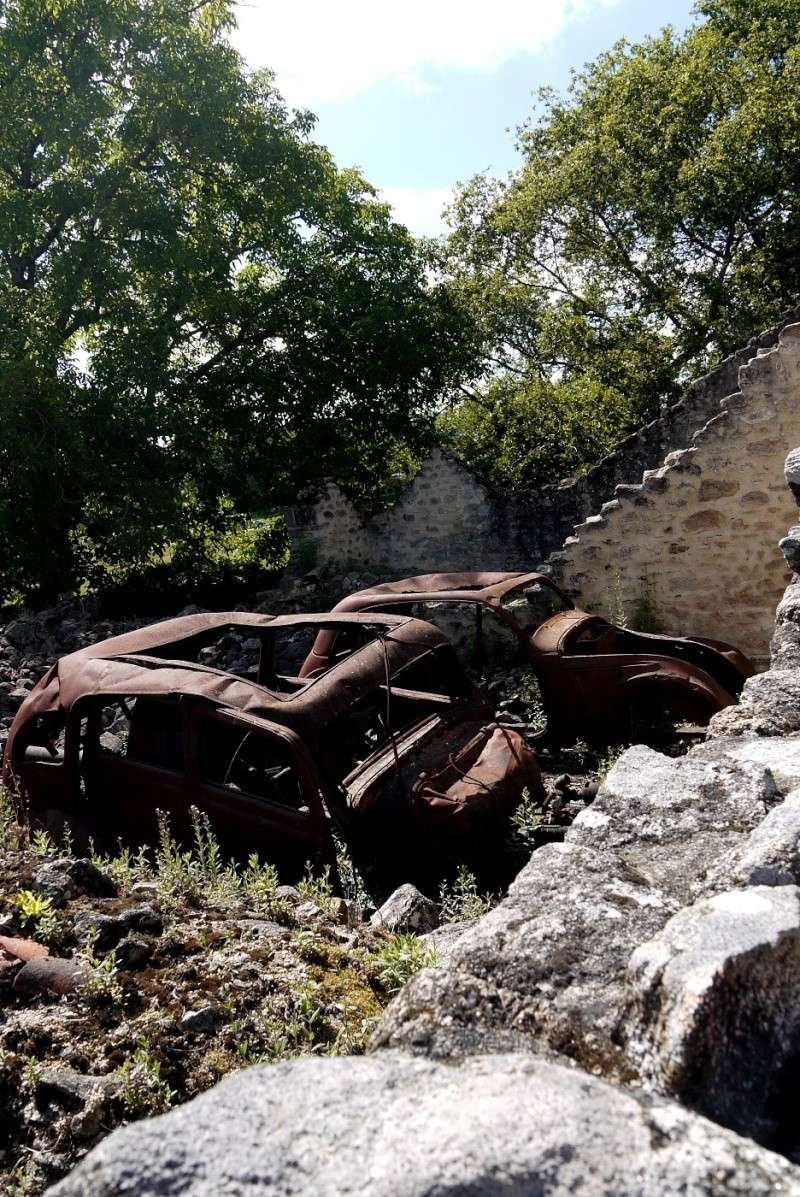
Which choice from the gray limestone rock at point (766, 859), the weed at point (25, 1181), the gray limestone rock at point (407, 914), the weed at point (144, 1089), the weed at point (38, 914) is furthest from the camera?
the gray limestone rock at point (407, 914)

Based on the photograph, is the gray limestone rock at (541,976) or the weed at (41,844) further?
the weed at (41,844)

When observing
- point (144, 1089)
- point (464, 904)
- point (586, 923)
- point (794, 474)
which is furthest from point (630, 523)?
point (144, 1089)

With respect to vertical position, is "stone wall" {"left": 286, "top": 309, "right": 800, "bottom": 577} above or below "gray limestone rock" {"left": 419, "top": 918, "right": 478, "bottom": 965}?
above

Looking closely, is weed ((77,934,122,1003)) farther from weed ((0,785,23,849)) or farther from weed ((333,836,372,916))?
weed ((0,785,23,849))

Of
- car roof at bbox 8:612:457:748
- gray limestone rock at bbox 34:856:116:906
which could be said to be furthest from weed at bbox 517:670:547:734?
gray limestone rock at bbox 34:856:116:906

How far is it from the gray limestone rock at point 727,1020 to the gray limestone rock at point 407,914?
2.54 meters

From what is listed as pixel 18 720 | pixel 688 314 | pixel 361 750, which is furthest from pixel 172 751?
pixel 688 314

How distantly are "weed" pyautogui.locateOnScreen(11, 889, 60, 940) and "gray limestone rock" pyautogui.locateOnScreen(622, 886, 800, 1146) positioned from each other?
2521mm

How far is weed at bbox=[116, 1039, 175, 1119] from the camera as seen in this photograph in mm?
2648

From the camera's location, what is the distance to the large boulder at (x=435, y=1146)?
1268mm

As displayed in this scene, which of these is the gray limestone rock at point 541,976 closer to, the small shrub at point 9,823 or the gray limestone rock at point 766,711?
the gray limestone rock at point 766,711

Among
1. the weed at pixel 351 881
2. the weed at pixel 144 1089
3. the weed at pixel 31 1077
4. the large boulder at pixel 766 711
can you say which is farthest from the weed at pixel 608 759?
the weed at pixel 31 1077

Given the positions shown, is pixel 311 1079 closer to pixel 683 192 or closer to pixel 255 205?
pixel 255 205

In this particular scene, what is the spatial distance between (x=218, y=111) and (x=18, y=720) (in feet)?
40.8
